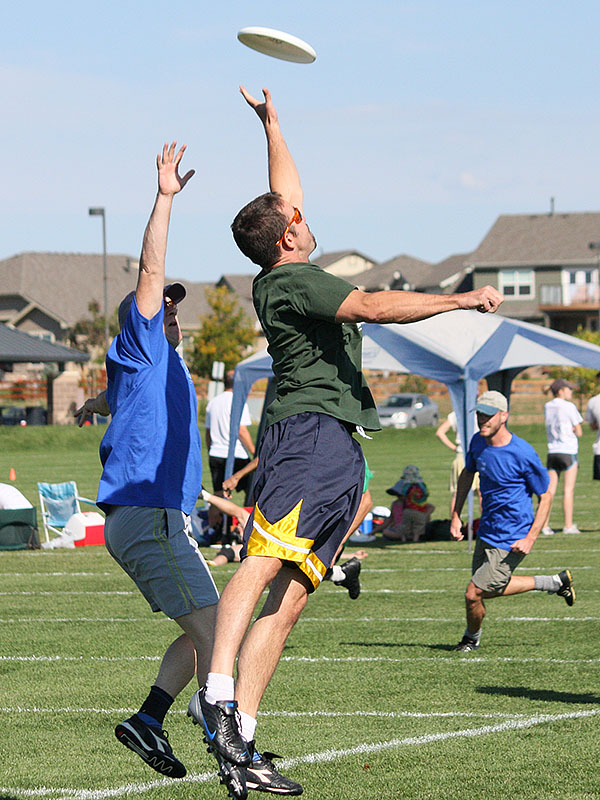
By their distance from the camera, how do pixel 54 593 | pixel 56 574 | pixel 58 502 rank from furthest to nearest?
pixel 58 502, pixel 56 574, pixel 54 593

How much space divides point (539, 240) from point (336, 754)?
251 ft

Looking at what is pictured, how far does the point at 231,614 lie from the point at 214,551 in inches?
447

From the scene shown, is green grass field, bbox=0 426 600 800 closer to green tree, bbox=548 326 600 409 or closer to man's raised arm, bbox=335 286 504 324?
man's raised arm, bbox=335 286 504 324

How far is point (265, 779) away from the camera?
4.53 metres

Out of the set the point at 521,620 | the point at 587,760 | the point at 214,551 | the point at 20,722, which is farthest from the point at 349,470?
the point at 214,551

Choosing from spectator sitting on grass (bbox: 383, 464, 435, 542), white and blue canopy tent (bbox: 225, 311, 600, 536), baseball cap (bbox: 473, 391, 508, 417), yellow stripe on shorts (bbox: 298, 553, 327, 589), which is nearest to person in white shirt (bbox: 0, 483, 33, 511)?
white and blue canopy tent (bbox: 225, 311, 600, 536)

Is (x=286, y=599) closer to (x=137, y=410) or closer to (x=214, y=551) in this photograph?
(x=137, y=410)

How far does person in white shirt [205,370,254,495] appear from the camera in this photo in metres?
16.6

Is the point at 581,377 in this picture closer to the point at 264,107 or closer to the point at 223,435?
the point at 223,435

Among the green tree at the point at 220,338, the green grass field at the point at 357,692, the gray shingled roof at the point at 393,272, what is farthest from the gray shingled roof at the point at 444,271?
the green grass field at the point at 357,692

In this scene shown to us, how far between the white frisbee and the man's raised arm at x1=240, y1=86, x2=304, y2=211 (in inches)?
13.3

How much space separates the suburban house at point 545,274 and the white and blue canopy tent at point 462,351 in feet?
200

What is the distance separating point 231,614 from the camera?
473cm

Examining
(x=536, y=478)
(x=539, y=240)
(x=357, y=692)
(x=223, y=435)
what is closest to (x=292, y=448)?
(x=357, y=692)
